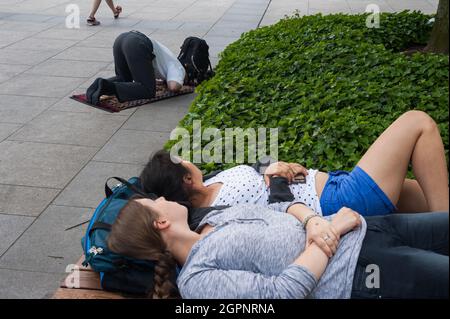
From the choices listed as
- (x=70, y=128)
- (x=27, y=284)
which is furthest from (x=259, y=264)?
(x=70, y=128)

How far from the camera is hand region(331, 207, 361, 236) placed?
272 centimetres

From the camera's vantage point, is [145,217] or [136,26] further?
[136,26]

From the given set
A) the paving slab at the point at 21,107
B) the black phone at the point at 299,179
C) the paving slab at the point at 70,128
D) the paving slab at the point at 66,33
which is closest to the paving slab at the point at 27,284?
the black phone at the point at 299,179

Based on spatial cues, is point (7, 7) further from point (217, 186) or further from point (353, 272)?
point (353, 272)

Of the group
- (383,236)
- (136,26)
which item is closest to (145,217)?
(383,236)

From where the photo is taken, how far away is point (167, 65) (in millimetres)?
7320

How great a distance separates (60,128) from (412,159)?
407 cm

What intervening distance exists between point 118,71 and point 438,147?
491 centimetres

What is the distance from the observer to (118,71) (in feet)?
24.0

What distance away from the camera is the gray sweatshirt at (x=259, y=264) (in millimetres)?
2453

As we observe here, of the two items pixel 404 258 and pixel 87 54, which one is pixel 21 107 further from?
pixel 404 258

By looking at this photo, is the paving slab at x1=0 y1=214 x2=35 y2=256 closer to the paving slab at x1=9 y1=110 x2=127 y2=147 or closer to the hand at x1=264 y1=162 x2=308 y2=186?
the paving slab at x1=9 y1=110 x2=127 y2=147

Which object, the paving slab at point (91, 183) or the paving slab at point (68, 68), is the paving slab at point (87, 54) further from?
the paving slab at point (91, 183)
